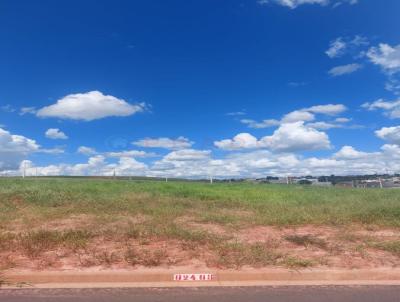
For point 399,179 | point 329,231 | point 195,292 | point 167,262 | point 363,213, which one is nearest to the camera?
point 195,292

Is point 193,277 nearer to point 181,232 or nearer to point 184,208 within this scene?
point 181,232

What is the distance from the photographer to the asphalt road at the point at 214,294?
21.7 ft

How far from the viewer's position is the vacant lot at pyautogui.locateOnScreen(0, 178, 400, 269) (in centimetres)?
850

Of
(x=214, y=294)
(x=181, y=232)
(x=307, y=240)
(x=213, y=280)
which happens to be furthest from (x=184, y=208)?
(x=214, y=294)

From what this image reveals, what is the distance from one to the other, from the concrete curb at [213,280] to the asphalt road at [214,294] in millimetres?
286

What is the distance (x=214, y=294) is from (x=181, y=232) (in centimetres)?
369

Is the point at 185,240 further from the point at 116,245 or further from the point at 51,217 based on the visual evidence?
the point at 51,217

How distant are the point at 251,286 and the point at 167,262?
1.67 metres

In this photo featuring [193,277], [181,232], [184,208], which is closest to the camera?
[193,277]

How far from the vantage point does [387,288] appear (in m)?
7.32

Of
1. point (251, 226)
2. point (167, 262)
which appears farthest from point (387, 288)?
point (251, 226)

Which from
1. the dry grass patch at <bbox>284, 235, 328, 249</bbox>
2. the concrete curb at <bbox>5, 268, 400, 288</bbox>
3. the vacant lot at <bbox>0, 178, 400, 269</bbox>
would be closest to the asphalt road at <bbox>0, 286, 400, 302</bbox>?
the concrete curb at <bbox>5, 268, 400, 288</bbox>

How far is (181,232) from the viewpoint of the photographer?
10.5 metres

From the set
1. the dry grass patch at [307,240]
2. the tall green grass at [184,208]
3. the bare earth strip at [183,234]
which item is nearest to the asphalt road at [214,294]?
the bare earth strip at [183,234]
